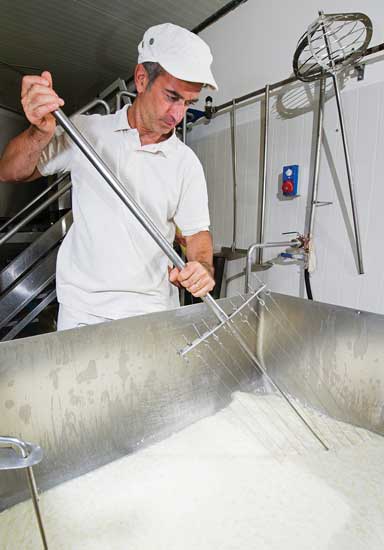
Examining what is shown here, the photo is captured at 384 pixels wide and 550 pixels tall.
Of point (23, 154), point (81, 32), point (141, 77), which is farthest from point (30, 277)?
point (81, 32)

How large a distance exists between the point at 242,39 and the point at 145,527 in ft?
8.25

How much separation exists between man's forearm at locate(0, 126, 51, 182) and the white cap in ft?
1.25

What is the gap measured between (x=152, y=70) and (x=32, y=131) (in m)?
0.39

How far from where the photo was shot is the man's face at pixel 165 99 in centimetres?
96

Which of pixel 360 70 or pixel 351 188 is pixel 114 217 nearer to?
pixel 351 188

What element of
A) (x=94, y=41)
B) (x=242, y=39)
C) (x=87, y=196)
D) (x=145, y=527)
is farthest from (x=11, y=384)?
(x=94, y=41)

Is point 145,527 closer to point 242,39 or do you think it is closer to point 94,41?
point 242,39

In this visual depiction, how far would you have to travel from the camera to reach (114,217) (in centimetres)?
105

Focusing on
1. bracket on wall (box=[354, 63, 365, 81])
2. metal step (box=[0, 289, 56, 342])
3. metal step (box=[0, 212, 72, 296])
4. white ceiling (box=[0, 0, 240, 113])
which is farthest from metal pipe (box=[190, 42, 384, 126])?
metal step (box=[0, 289, 56, 342])

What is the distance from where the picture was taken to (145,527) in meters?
0.78

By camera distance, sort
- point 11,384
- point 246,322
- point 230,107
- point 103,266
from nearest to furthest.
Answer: point 11,384, point 103,266, point 246,322, point 230,107

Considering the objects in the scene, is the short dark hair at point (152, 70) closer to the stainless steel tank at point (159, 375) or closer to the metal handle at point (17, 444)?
the stainless steel tank at point (159, 375)

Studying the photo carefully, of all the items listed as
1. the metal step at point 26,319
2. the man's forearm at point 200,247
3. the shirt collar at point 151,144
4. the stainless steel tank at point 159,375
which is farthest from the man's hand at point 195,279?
the metal step at point 26,319

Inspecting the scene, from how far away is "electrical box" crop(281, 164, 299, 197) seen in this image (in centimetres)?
184
